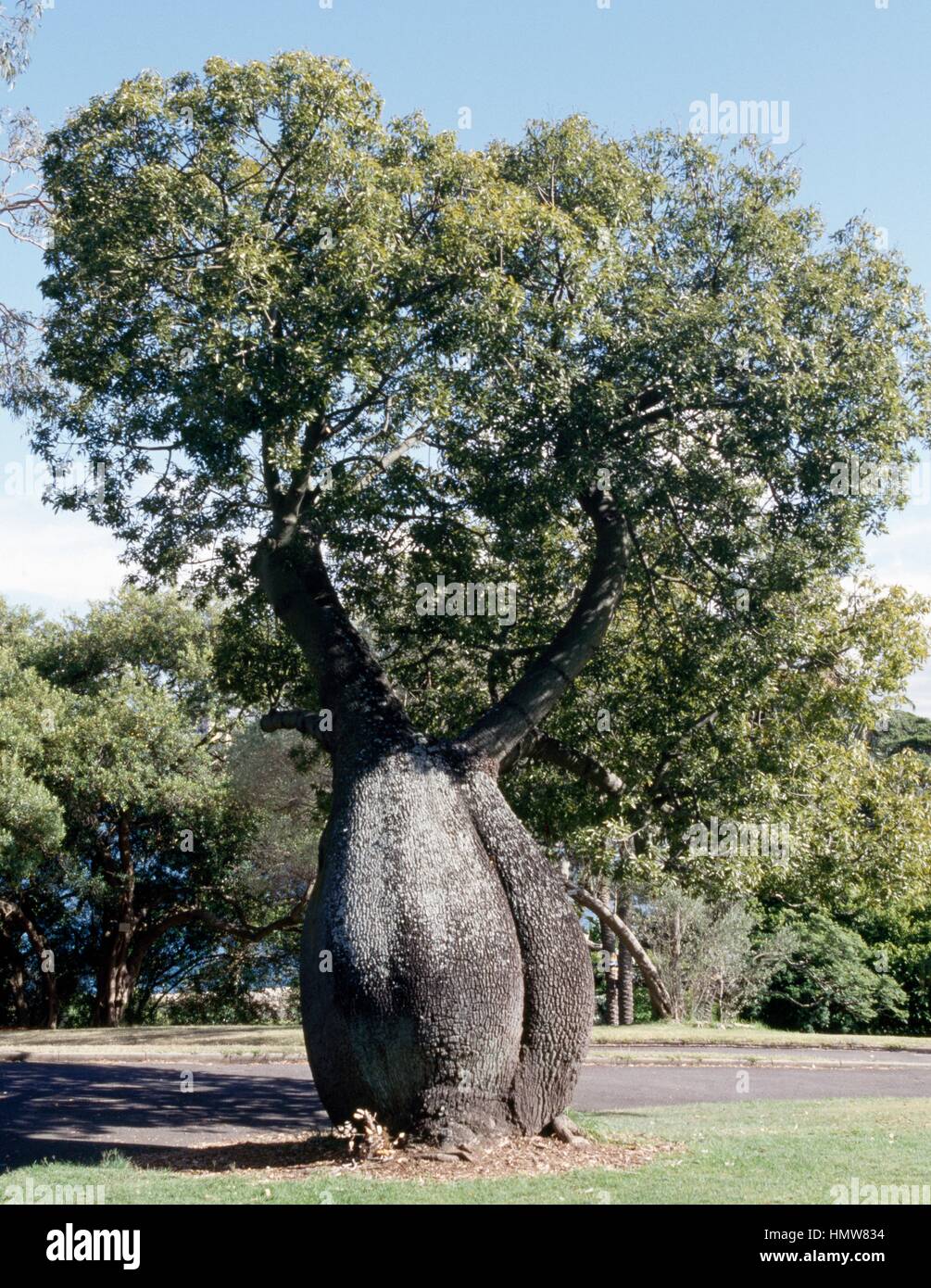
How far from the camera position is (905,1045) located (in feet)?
74.0

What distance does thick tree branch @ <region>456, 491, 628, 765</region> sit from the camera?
37.0 feet

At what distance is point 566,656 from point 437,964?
3.56 m

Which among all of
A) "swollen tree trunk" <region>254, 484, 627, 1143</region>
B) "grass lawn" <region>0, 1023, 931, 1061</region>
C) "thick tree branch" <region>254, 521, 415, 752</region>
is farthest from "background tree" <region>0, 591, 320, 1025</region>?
"swollen tree trunk" <region>254, 484, 627, 1143</region>

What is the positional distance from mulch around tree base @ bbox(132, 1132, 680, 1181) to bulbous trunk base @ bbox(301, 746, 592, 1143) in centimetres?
24

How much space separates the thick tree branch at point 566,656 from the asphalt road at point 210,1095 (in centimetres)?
432

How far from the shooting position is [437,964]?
9516 mm

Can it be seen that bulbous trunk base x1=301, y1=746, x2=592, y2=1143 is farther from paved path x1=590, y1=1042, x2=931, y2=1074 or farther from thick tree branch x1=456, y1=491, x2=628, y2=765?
paved path x1=590, y1=1042, x2=931, y2=1074

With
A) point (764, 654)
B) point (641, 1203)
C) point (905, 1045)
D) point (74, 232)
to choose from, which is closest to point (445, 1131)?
point (641, 1203)

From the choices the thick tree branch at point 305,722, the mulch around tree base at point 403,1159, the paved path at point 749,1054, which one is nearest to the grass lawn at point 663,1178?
the mulch around tree base at point 403,1159

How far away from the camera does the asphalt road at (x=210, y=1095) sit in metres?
11.4

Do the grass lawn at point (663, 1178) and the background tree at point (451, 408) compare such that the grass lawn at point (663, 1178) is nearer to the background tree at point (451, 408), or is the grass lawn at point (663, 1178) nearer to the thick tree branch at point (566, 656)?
the background tree at point (451, 408)

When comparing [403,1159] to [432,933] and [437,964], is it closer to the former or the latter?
[437,964]

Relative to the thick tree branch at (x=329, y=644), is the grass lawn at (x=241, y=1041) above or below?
below
